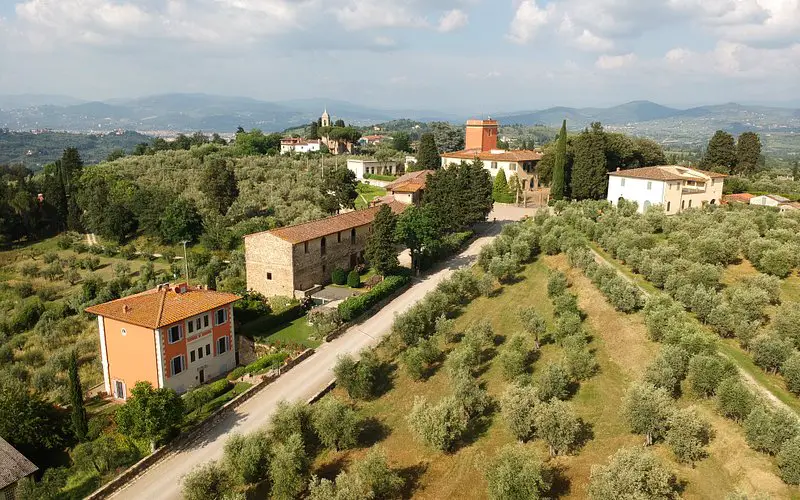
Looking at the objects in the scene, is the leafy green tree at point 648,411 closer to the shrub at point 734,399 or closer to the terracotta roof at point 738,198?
the shrub at point 734,399

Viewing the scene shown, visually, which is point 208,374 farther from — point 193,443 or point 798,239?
point 798,239

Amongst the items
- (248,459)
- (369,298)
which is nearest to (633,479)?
(248,459)

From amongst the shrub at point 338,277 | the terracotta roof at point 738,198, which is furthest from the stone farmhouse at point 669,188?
the shrub at point 338,277

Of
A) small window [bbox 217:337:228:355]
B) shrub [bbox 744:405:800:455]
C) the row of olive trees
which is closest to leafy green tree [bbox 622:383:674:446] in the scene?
shrub [bbox 744:405:800:455]

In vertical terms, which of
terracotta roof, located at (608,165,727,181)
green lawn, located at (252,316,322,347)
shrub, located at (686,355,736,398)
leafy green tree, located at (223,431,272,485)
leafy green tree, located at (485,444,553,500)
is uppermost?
terracotta roof, located at (608,165,727,181)

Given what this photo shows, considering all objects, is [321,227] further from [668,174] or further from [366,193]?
[668,174]

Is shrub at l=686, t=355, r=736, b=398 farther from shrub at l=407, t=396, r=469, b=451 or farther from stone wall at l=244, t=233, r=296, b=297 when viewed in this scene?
stone wall at l=244, t=233, r=296, b=297
